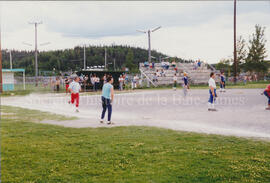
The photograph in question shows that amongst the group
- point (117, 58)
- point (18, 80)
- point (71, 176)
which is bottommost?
point (71, 176)

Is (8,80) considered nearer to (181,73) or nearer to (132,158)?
(181,73)

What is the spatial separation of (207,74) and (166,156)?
134 ft

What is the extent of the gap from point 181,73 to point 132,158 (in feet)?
127

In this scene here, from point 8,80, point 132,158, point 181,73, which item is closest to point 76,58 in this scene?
point 181,73

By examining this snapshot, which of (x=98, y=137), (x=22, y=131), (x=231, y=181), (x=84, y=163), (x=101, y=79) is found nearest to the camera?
(x=231, y=181)

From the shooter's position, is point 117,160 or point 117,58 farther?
point 117,58

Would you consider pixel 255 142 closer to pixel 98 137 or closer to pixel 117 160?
pixel 117 160

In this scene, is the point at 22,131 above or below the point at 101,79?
below

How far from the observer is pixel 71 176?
530 cm

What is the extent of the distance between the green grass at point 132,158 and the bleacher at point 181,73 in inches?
1244

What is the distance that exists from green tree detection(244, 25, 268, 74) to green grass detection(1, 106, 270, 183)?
4057 centimetres

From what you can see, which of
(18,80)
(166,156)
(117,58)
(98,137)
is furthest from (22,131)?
(117,58)

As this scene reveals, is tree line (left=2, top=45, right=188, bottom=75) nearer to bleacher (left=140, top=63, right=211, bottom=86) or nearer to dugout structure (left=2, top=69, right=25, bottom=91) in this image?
bleacher (left=140, top=63, right=211, bottom=86)

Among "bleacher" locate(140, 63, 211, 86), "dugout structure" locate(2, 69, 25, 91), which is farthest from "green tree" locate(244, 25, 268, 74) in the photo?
"dugout structure" locate(2, 69, 25, 91)
